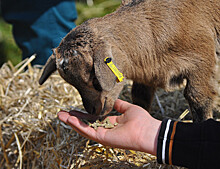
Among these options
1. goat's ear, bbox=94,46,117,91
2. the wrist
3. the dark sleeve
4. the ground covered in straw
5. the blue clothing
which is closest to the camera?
the dark sleeve

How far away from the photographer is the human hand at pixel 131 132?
235 centimetres

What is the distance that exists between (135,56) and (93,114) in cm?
65

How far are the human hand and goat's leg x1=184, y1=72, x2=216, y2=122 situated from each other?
2.00ft

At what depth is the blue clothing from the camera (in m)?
4.70

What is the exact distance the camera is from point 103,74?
8.09ft

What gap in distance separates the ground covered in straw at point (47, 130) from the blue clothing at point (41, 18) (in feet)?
1.90

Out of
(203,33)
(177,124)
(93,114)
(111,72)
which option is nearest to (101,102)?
(93,114)

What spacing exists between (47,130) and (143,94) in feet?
3.61

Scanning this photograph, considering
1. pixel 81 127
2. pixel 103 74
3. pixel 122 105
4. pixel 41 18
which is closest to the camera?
pixel 103 74

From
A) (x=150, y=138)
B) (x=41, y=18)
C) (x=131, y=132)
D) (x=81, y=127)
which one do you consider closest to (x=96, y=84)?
(x=81, y=127)

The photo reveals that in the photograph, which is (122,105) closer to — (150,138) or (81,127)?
(81,127)

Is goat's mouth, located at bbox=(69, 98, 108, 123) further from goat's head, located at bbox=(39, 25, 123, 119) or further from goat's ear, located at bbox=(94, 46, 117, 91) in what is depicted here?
goat's ear, located at bbox=(94, 46, 117, 91)

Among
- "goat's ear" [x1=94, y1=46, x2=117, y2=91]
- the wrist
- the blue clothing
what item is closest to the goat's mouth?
"goat's ear" [x1=94, y1=46, x2=117, y2=91]

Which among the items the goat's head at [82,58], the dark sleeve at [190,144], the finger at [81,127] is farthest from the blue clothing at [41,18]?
the dark sleeve at [190,144]
